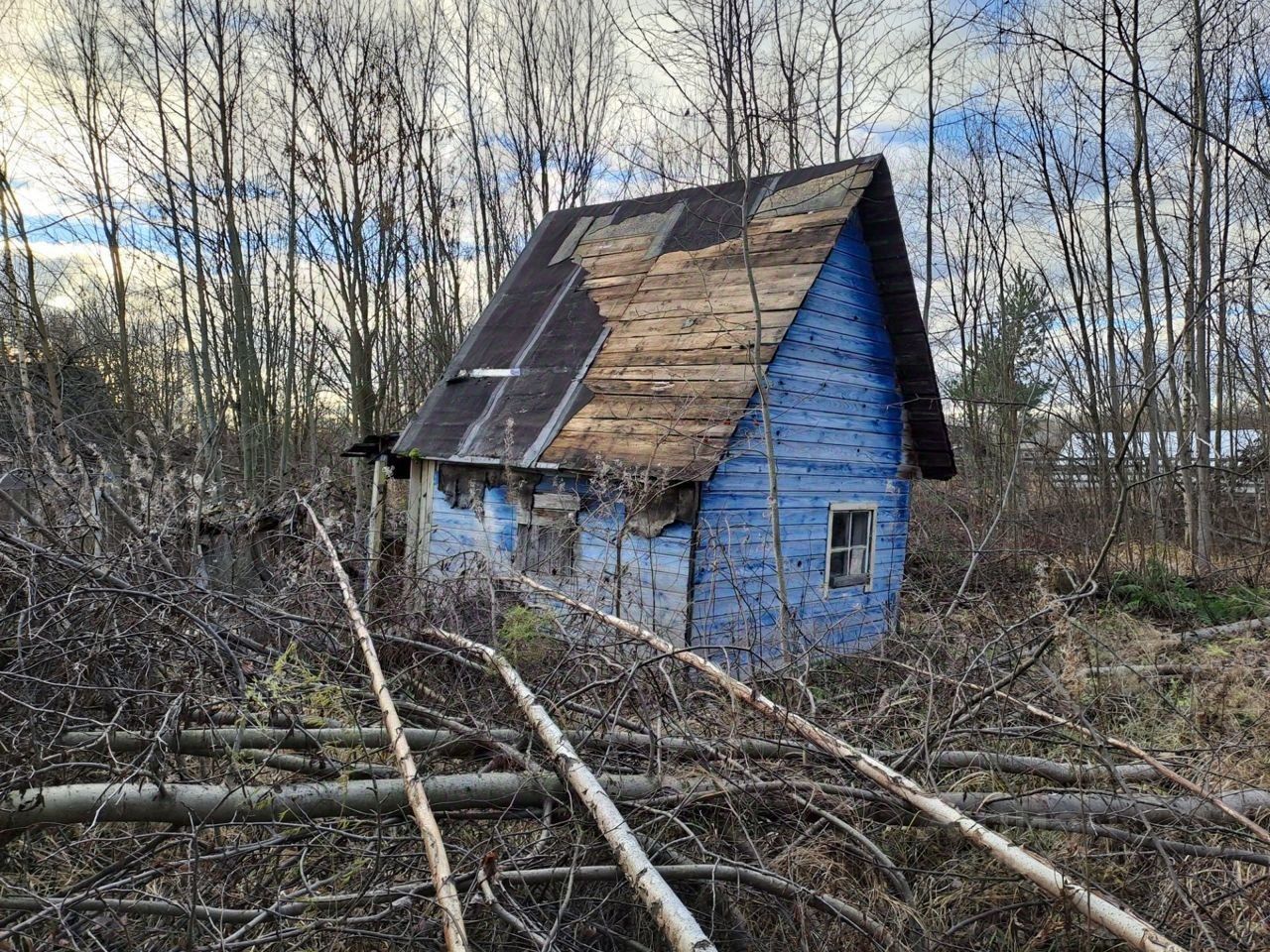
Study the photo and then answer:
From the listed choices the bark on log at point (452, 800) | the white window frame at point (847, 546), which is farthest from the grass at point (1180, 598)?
the bark on log at point (452, 800)

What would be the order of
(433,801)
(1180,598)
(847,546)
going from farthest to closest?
1. (1180,598)
2. (847,546)
3. (433,801)

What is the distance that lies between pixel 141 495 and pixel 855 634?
7.33 m

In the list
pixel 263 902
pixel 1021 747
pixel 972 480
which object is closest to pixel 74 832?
pixel 263 902

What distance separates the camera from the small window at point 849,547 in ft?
29.5

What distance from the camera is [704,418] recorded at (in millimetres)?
7230

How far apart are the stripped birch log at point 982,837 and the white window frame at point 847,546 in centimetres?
481

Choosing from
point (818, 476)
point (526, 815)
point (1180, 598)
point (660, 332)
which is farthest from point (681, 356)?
point (1180, 598)

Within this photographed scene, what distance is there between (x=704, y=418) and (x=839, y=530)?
2802 mm

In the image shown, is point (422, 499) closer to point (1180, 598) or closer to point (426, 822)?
point (426, 822)

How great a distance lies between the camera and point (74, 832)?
365 cm

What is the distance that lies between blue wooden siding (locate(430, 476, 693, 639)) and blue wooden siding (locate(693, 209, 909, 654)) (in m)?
0.21

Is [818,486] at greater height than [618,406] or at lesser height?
lesser

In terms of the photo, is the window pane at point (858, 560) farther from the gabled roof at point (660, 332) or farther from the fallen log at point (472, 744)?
the fallen log at point (472, 744)

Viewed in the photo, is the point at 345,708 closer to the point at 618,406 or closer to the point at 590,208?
the point at 618,406
